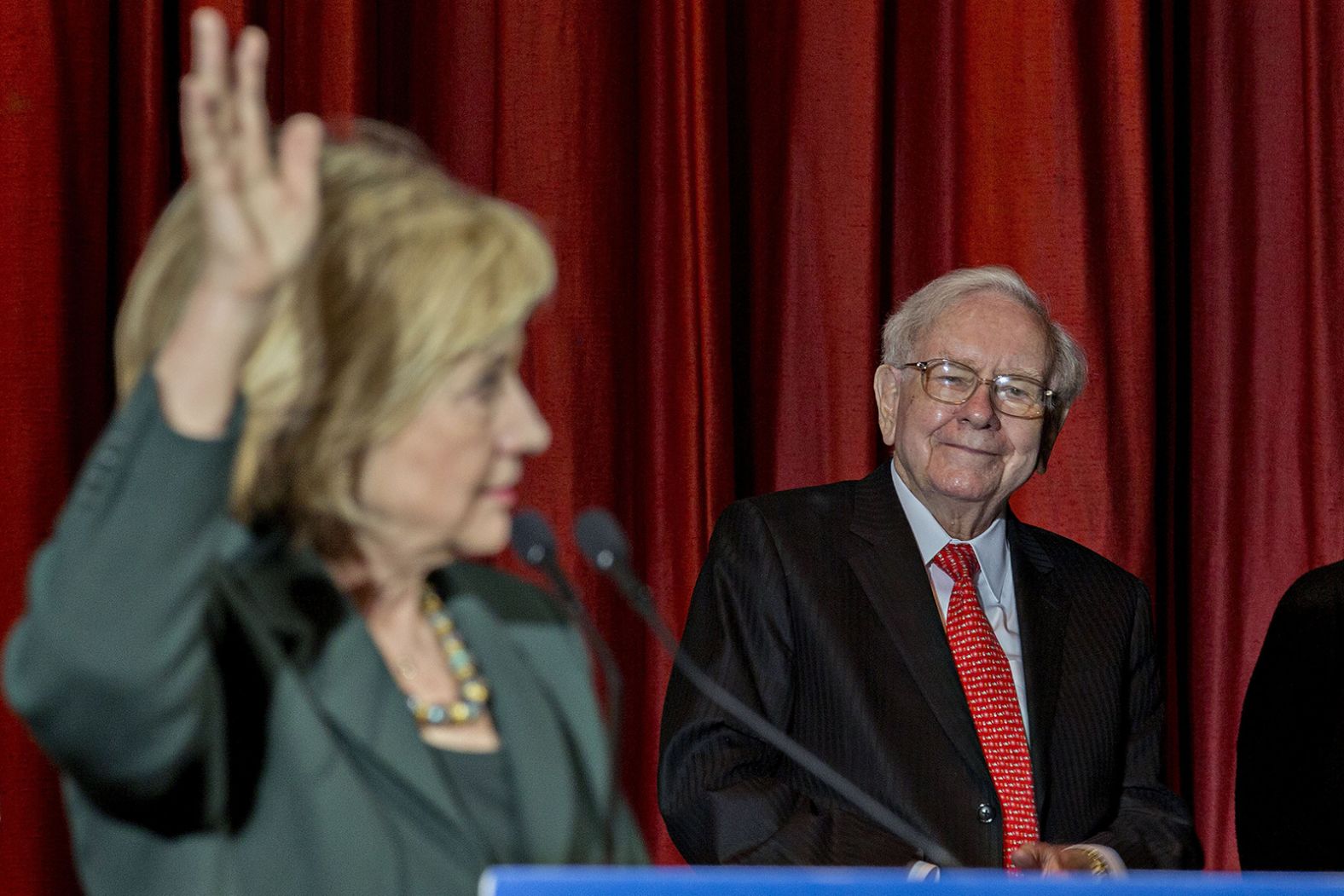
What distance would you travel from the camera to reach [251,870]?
1005 millimetres

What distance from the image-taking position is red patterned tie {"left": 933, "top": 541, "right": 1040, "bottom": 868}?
212cm

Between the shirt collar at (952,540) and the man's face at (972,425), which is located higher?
the man's face at (972,425)

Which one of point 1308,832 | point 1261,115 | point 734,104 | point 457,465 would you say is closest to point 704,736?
point 1308,832

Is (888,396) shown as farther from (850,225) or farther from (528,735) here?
(528,735)

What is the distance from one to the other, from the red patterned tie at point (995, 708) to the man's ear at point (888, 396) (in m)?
0.28

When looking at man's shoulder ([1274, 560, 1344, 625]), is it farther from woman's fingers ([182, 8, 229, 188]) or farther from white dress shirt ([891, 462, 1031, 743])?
woman's fingers ([182, 8, 229, 188])

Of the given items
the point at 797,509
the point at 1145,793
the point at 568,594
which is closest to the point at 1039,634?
the point at 1145,793

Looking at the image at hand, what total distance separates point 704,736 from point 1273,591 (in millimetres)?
1449

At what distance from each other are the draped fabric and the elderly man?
467 millimetres

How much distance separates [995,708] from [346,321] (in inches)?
54.8

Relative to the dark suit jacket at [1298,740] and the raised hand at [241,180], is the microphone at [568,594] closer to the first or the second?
the raised hand at [241,180]

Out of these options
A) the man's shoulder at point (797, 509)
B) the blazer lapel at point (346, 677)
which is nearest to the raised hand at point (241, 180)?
the blazer lapel at point (346, 677)

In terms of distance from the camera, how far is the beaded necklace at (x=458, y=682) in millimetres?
1113

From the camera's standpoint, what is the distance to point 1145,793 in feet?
7.41
